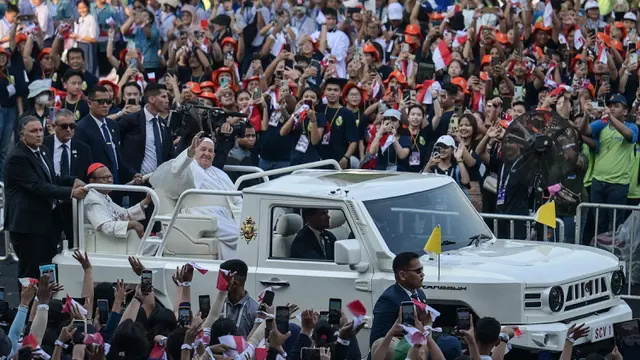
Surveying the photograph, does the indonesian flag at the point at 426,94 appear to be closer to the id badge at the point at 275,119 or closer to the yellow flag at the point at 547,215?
the id badge at the point at 275,119

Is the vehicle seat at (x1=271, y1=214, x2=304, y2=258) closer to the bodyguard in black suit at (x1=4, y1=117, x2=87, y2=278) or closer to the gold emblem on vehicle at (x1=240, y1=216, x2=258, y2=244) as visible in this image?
the gold emblem on vehicle at (x1=240, y1=216, x2=258, y2=244)

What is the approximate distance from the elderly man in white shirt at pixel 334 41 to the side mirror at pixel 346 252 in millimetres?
10129

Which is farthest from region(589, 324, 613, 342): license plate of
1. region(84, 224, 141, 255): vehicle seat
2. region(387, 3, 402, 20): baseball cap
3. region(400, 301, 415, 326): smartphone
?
region(387, 3, 402, 20): baseball cap

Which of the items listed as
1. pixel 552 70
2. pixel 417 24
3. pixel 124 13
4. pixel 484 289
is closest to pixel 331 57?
pixel 417 24

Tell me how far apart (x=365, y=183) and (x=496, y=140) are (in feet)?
12.6

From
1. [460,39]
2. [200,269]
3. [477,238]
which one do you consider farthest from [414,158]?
[200,269]

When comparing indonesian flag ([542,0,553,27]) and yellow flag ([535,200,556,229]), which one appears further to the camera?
indonesian flag ([542,0,553,27])

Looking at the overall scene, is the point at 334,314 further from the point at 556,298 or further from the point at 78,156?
the point at 78,156

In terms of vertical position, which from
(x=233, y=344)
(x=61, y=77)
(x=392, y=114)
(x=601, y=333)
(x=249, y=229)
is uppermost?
(x=61, y=77)

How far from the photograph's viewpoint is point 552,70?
18875 millimetres

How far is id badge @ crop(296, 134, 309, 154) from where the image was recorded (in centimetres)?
1641

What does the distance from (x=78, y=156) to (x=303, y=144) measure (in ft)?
11.2

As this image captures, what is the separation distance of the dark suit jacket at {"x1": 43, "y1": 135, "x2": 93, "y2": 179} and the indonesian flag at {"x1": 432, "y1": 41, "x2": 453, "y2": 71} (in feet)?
23.5

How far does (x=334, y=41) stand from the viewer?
840 inches
